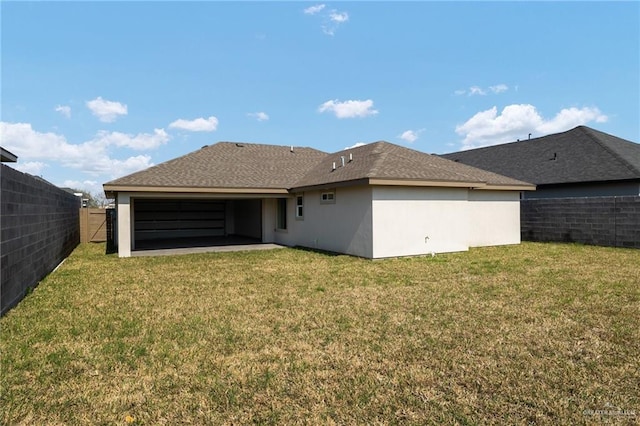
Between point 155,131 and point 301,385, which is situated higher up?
point 155,131

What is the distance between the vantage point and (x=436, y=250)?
12422mm

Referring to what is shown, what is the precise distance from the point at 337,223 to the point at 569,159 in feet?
47.0

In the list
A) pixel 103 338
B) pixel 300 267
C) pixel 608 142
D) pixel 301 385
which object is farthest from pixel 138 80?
pixel 608 142

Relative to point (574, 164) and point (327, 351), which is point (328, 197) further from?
point (574, 164)

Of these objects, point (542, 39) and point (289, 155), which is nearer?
point (542, 39)

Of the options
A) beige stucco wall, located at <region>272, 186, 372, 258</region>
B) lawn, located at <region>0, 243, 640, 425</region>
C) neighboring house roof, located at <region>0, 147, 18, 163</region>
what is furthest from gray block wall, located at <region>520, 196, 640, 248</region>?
neighboring house roof, located at <region>0, 147, 18, 163</region>

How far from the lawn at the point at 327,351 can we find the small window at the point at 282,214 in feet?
28.9

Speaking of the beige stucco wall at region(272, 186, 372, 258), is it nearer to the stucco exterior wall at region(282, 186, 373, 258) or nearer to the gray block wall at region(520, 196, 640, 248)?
the stucco exterior wall at region(282, 186, 373, 258)

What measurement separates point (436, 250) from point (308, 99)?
411 inches

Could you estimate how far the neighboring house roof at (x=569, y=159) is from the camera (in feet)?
56.2

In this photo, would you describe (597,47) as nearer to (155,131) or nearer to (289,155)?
(289,155)

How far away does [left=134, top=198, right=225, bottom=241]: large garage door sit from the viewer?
19.7 m

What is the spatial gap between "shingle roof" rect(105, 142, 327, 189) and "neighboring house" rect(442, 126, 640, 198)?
11.6 m

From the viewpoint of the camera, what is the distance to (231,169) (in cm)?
1633
